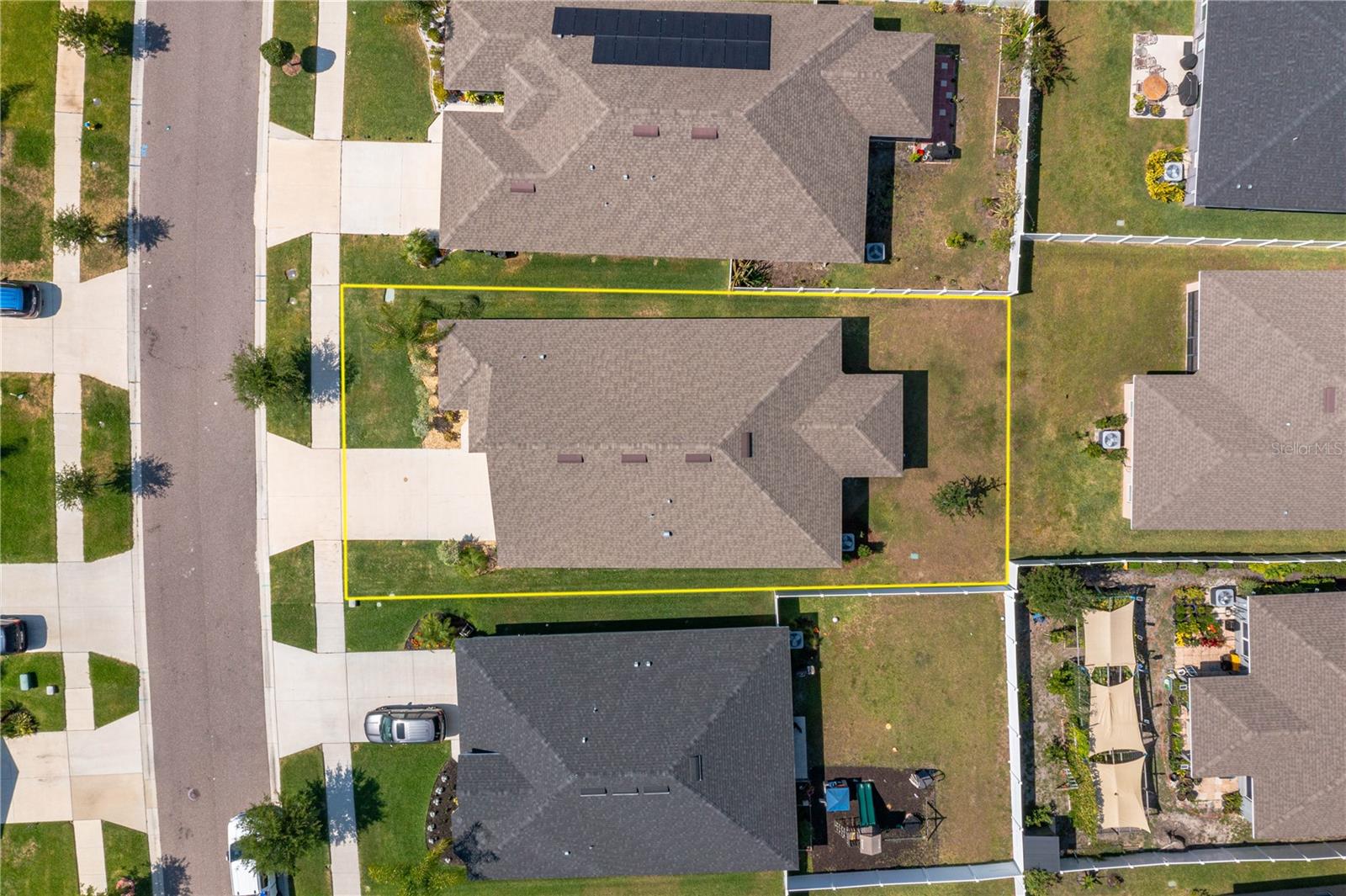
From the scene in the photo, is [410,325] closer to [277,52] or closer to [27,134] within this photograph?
[277,52]

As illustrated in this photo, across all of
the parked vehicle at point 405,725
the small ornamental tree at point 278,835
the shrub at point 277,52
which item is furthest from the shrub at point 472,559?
the shrub at point 277,52

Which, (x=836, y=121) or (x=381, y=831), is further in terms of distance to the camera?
(x=381, y=831)

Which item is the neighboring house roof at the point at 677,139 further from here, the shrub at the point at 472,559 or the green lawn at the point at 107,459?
the green lawn at the point at 107,459

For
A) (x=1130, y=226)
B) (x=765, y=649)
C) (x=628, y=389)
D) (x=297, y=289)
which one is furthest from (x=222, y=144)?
(x=1130, y=226)

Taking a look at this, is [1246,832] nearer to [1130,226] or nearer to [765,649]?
[765,649]

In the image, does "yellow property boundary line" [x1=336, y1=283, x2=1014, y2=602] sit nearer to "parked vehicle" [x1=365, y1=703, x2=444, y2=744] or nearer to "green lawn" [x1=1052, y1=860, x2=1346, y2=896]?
"parked vehicle" [x1=365, y1=703, x2=444, y2=744]

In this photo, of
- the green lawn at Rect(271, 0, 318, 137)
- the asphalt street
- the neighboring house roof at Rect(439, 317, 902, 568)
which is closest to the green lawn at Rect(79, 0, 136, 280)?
the asphalt street

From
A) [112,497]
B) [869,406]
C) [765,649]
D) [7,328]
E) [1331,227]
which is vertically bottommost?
[765,649]
